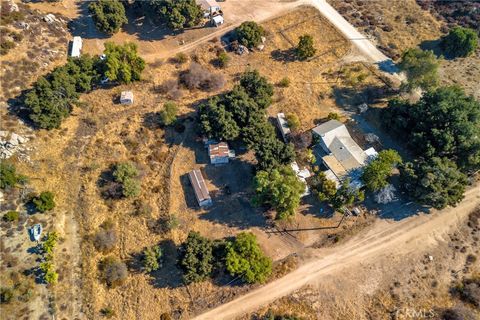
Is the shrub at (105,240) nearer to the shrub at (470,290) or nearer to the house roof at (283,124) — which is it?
the house roof at (283,124)

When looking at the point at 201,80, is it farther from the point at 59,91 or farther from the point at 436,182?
the point at 436,182

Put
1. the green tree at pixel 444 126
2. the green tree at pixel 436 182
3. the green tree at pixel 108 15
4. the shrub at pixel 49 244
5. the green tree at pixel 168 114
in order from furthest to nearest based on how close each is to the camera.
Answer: the green tree at pixel 108 15, the green tree at pixel 168 114, the green tree at pixel 444 126, the green tree at pixel 436 182, the shrub at pixel 49 244

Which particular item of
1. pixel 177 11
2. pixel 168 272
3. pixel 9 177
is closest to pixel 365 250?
pixel 168 272


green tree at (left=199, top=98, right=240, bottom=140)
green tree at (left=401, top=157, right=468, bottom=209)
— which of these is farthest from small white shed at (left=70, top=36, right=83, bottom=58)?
green tree at (left=401, top=157, right=468, bottom=209)

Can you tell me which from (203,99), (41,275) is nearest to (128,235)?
(41,275)

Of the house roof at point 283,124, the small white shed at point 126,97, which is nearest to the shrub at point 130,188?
the small white shed at point 126,97

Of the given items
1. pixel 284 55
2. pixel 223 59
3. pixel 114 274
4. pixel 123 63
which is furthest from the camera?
pixel 284 55

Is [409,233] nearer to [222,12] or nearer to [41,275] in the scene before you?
[41,275]
